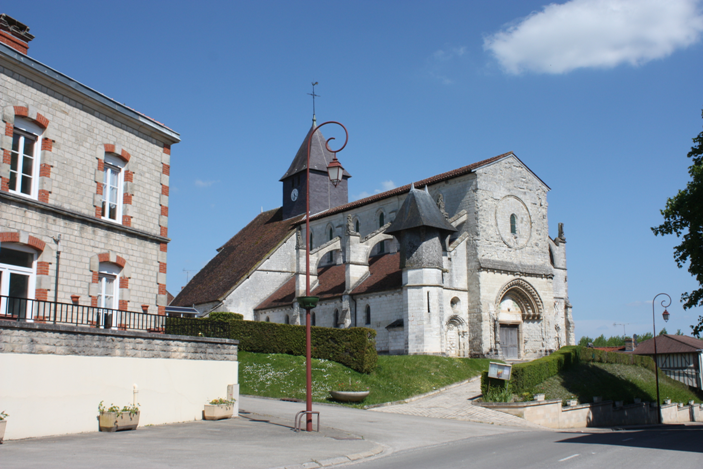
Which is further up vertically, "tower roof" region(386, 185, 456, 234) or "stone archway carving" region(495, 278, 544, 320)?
"tower roof" region(386, 185, 456, 234)

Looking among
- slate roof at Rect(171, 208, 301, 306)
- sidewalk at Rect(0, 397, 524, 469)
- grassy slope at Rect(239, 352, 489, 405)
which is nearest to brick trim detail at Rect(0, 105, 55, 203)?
sidewalk at Rect(0, 397, 524, 469)

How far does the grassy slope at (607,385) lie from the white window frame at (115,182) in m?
16.9

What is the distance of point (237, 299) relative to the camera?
132 feet

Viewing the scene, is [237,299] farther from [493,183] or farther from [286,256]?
[493,183]

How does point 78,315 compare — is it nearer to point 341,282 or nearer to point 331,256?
point 341,282

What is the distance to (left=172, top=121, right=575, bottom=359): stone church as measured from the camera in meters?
31.0

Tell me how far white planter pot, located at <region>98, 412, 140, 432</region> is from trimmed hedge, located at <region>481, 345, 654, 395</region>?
548 inches

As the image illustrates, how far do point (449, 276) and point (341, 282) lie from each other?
7.77 m

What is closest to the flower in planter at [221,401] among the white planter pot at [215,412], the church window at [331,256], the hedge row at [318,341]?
the white planter pot at [215,412]

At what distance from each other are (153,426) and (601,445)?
9.72 m

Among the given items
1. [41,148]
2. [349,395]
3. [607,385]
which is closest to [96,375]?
[41,148]

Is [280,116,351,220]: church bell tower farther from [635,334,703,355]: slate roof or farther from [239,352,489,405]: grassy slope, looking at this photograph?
[635,334,703,355]: slate roof

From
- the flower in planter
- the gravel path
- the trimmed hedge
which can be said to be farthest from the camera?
the trimmed hedge

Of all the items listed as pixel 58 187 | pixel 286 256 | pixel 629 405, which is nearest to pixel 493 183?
pixel 629 405
